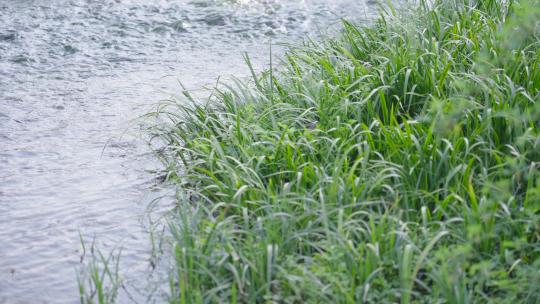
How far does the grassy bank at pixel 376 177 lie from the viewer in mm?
2828

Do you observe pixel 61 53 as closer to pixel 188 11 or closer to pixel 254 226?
pixel 188 11

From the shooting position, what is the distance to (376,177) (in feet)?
10.8

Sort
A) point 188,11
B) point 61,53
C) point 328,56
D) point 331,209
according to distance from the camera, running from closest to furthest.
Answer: point 331,209 < point 328,56 < point 61,53 < point 188,11

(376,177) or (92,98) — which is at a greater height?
(376,177)

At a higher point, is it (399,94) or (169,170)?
(399,94)

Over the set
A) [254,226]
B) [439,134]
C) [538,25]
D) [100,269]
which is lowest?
[100,269]

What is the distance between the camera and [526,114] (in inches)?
135

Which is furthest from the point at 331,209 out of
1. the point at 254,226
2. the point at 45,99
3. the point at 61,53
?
the point at 61,53

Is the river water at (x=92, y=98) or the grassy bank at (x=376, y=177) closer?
the grassy bank at (x=376, y=177)

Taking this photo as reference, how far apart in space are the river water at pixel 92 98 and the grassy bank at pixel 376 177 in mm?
365

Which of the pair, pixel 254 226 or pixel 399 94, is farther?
pixel 399 94

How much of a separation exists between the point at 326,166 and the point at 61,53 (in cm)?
314

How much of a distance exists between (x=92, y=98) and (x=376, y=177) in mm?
2577

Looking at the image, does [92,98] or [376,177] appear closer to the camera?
[376,177]
